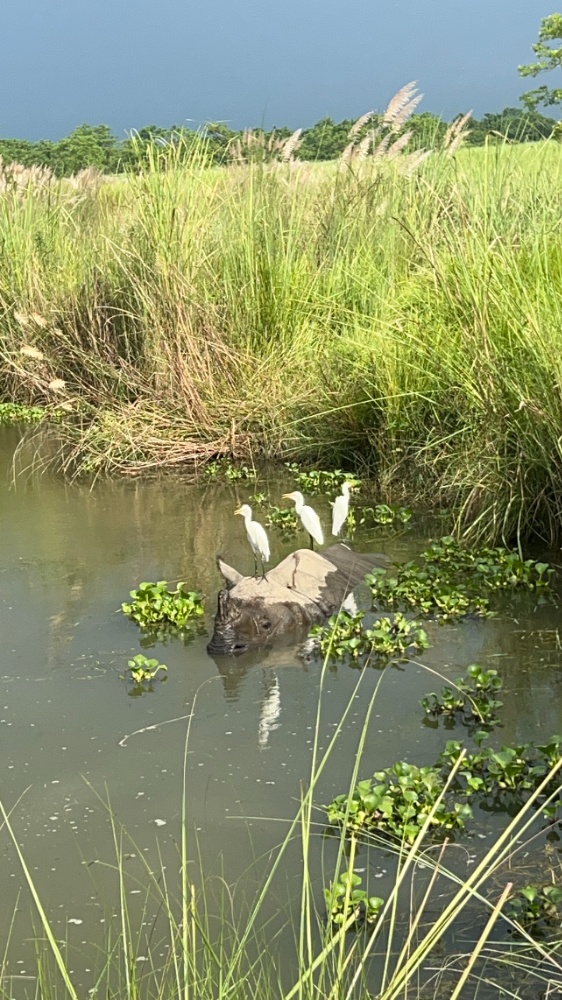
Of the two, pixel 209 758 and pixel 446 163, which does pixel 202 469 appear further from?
pixel 209 758

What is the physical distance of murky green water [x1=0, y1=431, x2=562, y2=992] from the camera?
9.05ft

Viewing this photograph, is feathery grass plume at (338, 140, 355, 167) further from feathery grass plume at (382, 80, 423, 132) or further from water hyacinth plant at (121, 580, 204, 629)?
water hyacinth plant at (121, 580, 204, 629)

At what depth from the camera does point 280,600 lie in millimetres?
4406

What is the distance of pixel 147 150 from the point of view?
7.38 metres

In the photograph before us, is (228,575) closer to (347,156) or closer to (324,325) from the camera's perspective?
(324,325)

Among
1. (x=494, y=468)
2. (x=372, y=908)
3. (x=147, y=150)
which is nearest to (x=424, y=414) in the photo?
(x=494, y=468)

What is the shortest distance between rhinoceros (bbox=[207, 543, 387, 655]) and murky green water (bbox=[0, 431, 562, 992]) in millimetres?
119

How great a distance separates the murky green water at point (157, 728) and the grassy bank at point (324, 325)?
0.75 meters

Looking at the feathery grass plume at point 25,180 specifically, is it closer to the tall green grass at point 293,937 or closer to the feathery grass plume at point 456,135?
the feathery grass plume at point 456,135

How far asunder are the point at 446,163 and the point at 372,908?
219 inches

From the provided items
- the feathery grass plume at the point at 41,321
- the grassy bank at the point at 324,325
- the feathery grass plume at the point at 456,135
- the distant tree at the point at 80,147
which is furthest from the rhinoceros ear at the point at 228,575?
the distant tree at the point at 80,147

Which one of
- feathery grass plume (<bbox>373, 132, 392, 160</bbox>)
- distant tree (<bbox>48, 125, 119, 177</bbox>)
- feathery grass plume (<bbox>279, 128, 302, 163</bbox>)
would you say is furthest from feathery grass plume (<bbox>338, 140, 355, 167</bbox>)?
distant tree (<bbox>48, 125, 119, 177</bbox>)

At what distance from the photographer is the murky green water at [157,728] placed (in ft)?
9.05

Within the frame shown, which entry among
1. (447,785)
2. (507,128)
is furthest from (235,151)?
(447,785)
